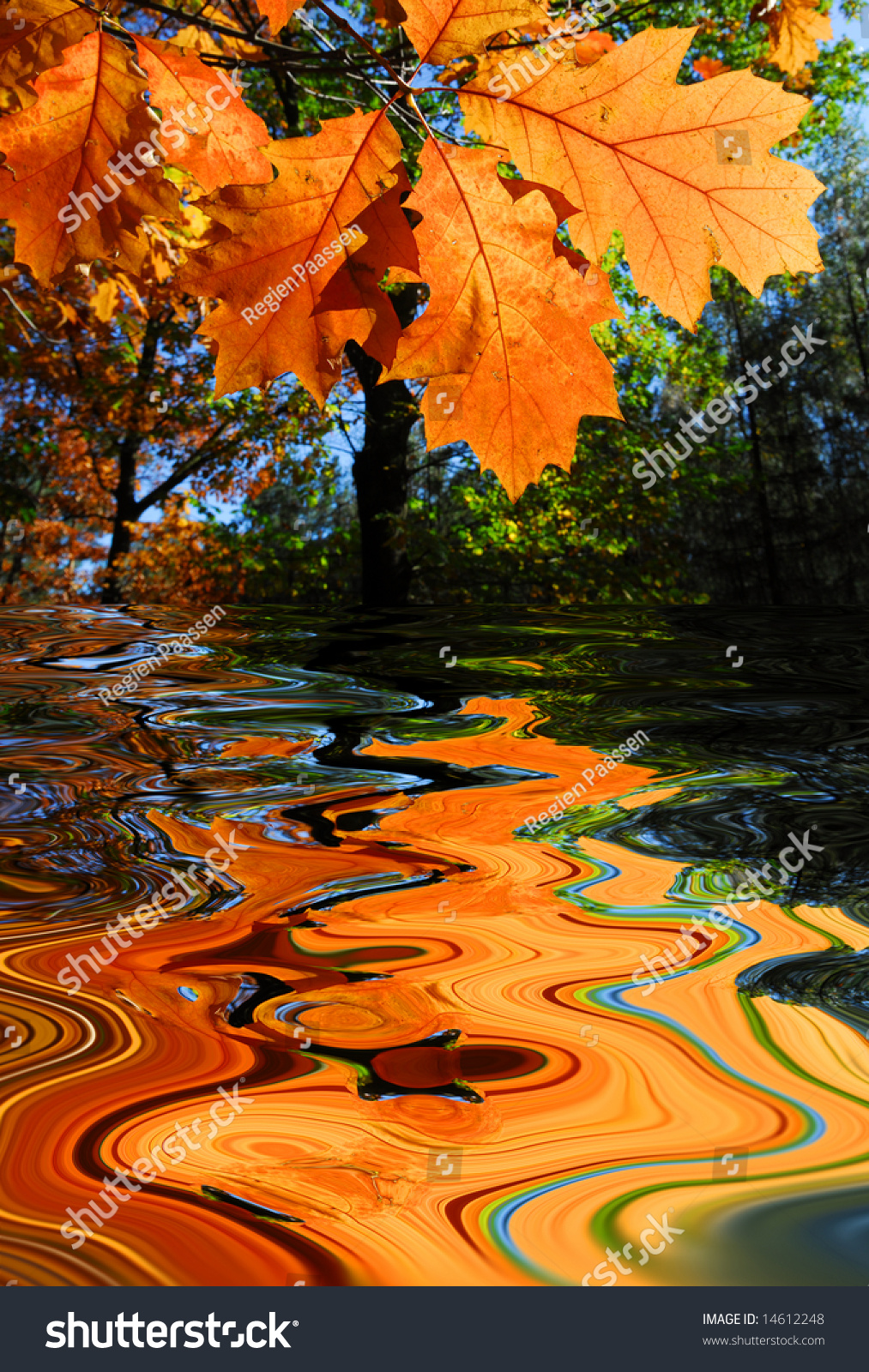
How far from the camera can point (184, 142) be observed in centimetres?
117

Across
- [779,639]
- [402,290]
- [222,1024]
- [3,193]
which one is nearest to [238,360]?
[3,193]

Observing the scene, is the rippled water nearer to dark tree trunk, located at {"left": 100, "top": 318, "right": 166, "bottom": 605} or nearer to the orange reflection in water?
the orange reflection in water

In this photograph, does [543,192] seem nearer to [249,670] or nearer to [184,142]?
[184,142]

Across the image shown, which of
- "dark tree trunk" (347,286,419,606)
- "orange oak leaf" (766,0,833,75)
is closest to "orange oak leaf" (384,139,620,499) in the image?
"orange oak leaf" (766,0,833,75)

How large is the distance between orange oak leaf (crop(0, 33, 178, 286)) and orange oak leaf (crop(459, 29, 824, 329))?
1.62 ft

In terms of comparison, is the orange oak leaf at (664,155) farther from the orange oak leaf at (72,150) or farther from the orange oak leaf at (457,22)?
the orange oak leaf at (72,150)

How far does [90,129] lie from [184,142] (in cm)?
13

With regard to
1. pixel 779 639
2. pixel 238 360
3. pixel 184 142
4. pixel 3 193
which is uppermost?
pixel 184 142

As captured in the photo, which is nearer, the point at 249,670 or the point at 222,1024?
the point at 222,1024

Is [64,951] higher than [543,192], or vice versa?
[543,192]

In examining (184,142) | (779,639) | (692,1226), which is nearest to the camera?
(692,1226)

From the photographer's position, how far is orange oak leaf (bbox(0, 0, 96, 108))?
112 cm

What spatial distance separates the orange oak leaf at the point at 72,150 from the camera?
3.47 ft

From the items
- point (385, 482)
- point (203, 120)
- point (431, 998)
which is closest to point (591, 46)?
point (203, 120)
